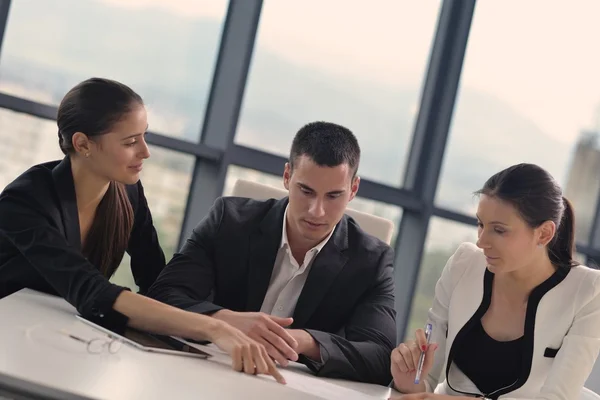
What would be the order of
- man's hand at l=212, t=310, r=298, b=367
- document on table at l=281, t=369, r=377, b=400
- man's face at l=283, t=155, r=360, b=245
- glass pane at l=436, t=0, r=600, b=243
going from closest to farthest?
document on table at l=281, t=369, r=377, b=400 → man's hand at l=212, t=310, r=298, b=367 → man's face at l=283, t=155, r=360, b=245 → glass pane at l=436, t=0, r=600, b=243

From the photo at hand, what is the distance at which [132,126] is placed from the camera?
2.55m

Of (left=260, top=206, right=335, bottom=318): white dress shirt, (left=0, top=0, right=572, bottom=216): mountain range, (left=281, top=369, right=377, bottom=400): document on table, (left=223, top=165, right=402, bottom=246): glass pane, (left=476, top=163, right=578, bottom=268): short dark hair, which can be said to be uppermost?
(left=0, top=0, right=572, bottom=216): mountain range

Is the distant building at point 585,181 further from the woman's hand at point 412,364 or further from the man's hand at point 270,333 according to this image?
the man's hand at point 270,333

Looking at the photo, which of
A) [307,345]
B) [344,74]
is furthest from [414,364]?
[344,74]

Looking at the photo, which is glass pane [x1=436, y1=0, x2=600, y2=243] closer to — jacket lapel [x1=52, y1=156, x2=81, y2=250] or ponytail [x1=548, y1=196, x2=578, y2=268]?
ponytail [x1=548, y1=196, x2=578, y2=268]

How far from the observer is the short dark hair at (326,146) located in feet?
8.11

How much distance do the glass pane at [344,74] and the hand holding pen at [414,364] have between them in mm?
2152

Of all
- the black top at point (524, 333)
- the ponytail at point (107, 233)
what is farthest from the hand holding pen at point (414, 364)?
the ponytail at point (107, 233)

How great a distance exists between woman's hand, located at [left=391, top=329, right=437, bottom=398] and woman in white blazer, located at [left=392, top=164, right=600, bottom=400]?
0.13 m

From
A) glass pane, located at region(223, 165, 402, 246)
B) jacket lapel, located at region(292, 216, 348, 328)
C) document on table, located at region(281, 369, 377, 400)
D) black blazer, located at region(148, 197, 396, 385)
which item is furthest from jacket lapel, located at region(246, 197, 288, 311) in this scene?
glass pane, located at region(223, 165, 402, 246)

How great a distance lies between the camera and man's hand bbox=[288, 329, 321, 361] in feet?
6.99

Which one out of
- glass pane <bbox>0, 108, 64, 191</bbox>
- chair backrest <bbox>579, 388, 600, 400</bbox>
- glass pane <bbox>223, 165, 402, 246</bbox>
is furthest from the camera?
glass pane <bbox>223, 165, 402, 246</bbox>

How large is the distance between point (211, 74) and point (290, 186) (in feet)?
5.44

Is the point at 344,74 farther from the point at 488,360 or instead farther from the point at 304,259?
the point at 488,360
